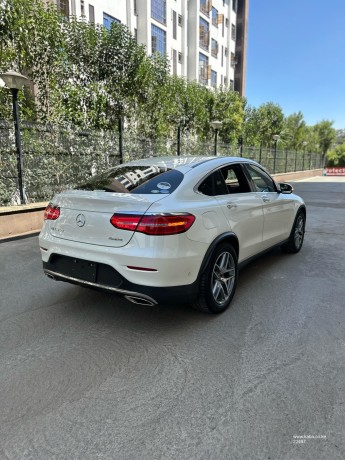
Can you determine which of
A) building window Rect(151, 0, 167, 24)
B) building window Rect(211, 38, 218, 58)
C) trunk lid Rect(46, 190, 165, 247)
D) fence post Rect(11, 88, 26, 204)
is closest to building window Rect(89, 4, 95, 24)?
building window Rect(151, 0, 167, 24)

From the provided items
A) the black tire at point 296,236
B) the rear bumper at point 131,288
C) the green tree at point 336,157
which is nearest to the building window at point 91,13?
the black tire at point 296,236

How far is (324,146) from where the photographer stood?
53656mm

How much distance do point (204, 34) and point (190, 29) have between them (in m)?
1.99

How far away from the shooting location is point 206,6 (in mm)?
30250

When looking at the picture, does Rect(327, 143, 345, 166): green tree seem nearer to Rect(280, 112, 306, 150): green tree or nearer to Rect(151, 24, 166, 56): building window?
Rect(280, 112, 306, 150): green tree

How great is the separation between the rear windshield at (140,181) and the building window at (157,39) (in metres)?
23.2

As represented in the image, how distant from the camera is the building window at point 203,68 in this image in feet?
100

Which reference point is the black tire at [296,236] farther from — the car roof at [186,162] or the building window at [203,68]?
the building window at [203,68]

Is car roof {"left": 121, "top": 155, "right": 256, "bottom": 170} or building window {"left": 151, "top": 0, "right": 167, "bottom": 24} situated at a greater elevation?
building window {"left": 151, "top": 0, "right": 167, "bottom": 24}

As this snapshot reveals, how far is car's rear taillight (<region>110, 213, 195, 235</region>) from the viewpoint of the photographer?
2732 millimetres

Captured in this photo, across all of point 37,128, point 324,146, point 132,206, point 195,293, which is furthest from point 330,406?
point 324,146

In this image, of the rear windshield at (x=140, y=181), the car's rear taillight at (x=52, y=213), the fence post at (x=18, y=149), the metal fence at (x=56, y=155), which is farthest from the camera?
the metal fence at (x=56, y=155)

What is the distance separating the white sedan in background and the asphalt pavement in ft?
1.42

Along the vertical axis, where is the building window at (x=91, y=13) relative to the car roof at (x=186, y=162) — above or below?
above
